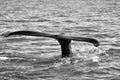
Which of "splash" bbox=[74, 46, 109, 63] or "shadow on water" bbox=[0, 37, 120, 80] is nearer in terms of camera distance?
"shadow on water" bbox=[0, 37, 120, 80]

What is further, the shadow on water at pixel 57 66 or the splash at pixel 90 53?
the splash at pixel 90 53

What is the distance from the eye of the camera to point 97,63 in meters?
14.2

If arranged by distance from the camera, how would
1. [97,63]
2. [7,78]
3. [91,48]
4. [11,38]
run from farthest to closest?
[11,38] < [91,48] < [97,63] < [7,78]

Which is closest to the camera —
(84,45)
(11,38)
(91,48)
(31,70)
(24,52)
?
(31,70)

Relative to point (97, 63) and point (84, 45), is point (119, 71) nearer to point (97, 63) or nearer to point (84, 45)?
point (97, 63)

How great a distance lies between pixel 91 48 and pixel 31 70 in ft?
18.0

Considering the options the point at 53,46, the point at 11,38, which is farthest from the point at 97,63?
the point at 11,38

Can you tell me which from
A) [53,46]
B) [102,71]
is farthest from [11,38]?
[102,71]

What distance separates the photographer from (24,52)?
16641mm

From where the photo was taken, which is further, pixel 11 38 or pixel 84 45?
pixel 11 38

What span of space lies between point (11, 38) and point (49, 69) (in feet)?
29.8

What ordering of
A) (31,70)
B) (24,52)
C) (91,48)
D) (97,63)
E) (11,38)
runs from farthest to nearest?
(11,38)
(91,48)
(24,52)
(97,63)
(31,70)

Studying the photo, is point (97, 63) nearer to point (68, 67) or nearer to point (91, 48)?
point (68, 67)

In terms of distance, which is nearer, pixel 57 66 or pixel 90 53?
pixel 57 66
